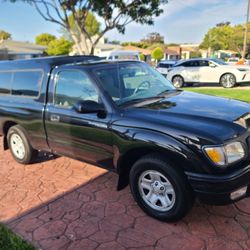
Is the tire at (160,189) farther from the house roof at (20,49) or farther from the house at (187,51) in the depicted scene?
the house at (187,51)

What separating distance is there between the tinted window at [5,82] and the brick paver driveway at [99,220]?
1.64 m

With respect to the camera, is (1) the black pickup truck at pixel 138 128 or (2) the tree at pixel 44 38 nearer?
(1) the black pickup truck at pixel 138 128

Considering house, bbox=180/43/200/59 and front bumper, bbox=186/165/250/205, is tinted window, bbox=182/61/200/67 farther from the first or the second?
house, bbox=180/43/200/59

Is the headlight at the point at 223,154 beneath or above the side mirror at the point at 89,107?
beneath

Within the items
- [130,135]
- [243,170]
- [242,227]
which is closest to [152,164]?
[130,135]

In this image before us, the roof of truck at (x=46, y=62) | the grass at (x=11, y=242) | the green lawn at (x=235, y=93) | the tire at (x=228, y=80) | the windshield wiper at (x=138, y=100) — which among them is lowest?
the grass at (x=11, y=242)

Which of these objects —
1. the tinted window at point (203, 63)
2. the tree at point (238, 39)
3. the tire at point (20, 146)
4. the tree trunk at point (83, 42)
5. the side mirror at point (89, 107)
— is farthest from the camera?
the tree at point (238, 39)

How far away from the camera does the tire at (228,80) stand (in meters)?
15.7

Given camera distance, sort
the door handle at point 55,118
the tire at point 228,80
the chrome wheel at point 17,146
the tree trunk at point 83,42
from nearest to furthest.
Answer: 1. the door handle at point 55,118
2. the chrome wheel at point 17,146
3. the tire at point 228,80
4. the tree trunk at point 83,42

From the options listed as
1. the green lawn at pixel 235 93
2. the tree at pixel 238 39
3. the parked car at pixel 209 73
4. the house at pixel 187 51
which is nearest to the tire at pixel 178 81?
the parked car at pixel 209 73

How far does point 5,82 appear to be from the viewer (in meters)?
5.55

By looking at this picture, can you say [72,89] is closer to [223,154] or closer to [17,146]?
[17,146]

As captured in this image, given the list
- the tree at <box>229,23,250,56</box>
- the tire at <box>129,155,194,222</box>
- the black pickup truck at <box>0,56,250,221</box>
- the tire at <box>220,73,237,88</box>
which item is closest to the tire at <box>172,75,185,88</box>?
the tire at <box>220,73,237,88</box>

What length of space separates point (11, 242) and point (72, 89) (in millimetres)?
2058
